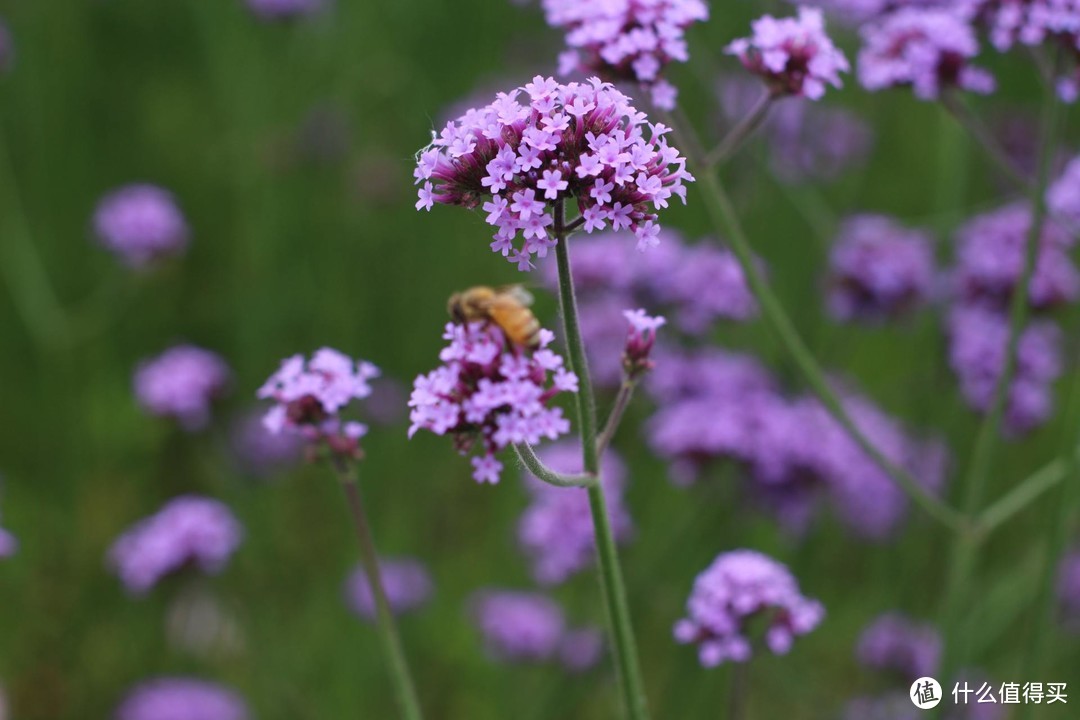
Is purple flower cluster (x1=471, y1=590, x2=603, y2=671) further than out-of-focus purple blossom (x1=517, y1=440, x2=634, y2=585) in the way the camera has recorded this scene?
Yes

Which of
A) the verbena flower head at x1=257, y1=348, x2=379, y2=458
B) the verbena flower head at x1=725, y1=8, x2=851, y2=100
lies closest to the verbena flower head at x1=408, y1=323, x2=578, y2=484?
the verbena flower head at x1=257, y1=348, x2=379, y2=458

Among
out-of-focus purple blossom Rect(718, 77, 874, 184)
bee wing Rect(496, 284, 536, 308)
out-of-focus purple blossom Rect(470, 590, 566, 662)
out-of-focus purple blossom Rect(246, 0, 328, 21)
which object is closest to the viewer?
bee wing Rect(496, 284, 536, 308)

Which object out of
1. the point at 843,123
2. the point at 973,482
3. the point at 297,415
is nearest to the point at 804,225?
the point at 843,123

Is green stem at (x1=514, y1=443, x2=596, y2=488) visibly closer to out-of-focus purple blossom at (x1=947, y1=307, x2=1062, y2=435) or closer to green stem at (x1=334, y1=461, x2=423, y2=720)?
green stem at (x1=334, y1=461, x2=423, y2=720)

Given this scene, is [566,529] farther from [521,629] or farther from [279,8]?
[279,8]

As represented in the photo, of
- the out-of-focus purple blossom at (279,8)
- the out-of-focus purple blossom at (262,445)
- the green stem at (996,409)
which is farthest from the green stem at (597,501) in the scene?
the out-of-focus purple blossom at (279,8)
